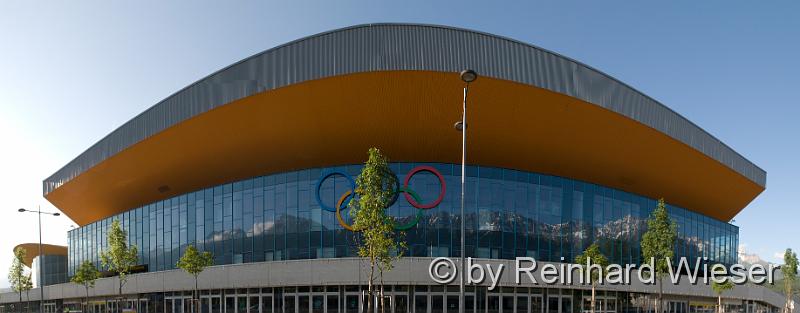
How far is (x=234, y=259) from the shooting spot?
34156 mm

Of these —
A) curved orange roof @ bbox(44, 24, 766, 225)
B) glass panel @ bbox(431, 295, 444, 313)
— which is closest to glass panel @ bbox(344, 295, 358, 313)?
glass panel @ bbox(431, 295, 444, 313)

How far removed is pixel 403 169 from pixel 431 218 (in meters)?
3.88

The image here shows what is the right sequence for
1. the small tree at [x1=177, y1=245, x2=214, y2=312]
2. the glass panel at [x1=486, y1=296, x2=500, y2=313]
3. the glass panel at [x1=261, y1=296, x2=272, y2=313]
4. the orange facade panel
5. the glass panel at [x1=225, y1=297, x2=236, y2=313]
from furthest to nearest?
the glass panel at [x1=225, y1=297, x2=236, y2=313] < the glass panel at [x1=261, y1=296, x2=272, y2=313] < the small tree at [x1=177, y1=245, x2=214, y2=312] < the glass panel at [x1=486, y1=296, x2=500, y2=313] < the orange facade panel

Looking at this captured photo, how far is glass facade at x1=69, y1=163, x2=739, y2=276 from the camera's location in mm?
30812

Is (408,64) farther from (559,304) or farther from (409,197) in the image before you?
(559,304)

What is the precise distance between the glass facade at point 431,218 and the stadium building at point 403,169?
0.40ft

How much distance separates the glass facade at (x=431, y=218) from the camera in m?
30.8

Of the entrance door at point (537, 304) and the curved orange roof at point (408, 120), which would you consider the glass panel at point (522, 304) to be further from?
the curved orange roof at point (408, 120)

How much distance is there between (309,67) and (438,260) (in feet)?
48.2

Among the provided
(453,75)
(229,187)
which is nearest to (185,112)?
(229,187)

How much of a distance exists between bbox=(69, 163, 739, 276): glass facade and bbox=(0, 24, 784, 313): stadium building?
0.40 ft

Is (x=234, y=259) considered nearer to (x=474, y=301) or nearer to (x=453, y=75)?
(x=474, y=301)

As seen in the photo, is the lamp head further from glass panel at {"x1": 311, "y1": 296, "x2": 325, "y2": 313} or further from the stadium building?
glass panel at {"x1": 311, "y1": 296, "x2": 325, "y2": 313}

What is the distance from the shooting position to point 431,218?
3066 cm
